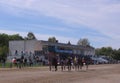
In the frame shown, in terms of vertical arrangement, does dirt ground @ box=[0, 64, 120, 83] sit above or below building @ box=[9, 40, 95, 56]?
below

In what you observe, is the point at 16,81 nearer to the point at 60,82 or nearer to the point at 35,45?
the point at 60,82

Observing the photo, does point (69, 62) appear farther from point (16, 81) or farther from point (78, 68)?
point (16, 81)

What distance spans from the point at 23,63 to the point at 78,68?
31.9ft

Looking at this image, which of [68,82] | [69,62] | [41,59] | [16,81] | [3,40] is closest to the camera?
[16,81]

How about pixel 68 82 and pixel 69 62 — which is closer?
pixel 68 82

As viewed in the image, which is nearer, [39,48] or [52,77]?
[52,77]

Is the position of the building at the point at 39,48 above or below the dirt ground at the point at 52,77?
above

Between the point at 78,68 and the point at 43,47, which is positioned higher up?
the point at 43,47

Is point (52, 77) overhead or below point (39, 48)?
below

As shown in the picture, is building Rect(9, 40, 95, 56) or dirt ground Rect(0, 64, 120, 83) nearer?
dirt ground Rect(0, 64, 120, 83)

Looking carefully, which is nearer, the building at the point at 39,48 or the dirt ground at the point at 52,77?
the dirt ground at the point at 52,77

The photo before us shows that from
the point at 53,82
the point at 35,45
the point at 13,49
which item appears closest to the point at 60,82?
the point at 53,82

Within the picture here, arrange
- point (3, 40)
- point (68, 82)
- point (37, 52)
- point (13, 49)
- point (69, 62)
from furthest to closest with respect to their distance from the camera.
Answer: point (3, 40), point (13, 49), point (37, 52), point (69, 62), point (68, 82)

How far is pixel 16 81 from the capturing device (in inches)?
1121
